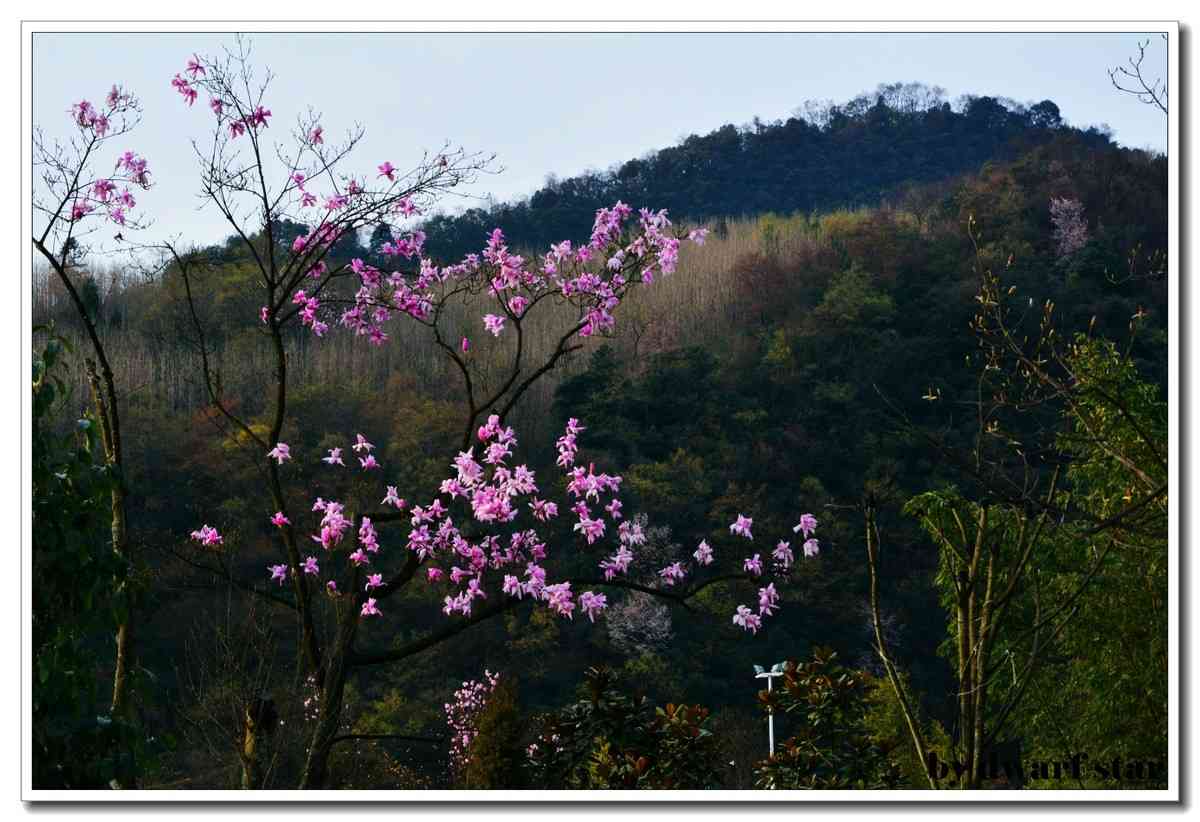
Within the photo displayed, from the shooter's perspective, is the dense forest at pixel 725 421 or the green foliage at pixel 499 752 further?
the dense forest at pixel 725 421

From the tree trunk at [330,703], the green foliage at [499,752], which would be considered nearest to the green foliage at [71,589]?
the tree trunk at [330,703]

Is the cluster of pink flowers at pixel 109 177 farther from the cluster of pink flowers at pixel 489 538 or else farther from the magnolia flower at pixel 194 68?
the cluster of pink flowers at pixel 489 538

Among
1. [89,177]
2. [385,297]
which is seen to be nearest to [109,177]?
[89,177]

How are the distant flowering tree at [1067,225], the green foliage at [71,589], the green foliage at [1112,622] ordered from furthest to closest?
the distant flowering tree at [1067,225] < the green foliage at [1112,622] < the green foliage at [71,589]

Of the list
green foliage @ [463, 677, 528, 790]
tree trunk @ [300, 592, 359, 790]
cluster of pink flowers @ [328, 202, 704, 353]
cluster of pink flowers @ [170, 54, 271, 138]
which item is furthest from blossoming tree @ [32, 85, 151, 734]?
green foliage @ [463, 677, 528, 790]

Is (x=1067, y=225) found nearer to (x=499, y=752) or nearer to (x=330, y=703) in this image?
(x=499, y=752)

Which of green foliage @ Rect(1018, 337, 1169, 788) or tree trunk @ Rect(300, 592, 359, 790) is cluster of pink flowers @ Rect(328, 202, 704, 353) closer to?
tree trunk @ Rect(300, 592, 359, 790)
